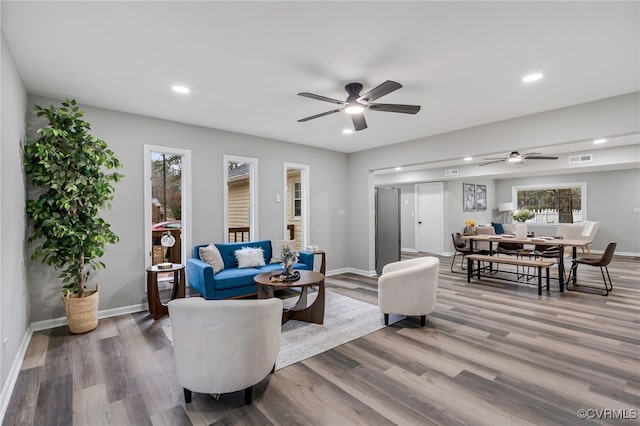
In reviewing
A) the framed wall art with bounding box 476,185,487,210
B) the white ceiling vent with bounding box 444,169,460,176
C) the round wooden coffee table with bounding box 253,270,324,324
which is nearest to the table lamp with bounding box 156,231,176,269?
the round wooden coffee table with bounding box 253,270,324,324

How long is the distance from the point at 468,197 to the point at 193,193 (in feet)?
28.2

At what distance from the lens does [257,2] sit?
1.98 meters

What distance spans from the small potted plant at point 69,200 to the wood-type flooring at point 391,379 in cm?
46

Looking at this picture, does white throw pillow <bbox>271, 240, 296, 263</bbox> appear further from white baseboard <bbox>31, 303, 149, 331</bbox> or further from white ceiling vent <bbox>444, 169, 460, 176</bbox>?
white ceiling vent <bbox>444, 169, 460, 176</bbox>

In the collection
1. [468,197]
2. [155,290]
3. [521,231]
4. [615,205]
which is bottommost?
[155,290]

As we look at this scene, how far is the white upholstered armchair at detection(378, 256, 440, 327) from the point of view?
3555 mm

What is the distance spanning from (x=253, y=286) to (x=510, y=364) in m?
3.19

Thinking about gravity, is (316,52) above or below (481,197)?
above

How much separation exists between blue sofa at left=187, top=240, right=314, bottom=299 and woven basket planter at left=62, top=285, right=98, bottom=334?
1.16m

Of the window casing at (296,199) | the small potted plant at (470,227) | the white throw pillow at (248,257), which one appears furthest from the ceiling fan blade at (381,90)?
the small potted plant at (470,227)

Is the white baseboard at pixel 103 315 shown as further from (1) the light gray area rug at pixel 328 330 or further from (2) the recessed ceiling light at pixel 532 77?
(2) the recessed ceiling light at pixel 532 77

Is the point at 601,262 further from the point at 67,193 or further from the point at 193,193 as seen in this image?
the point at 67,193

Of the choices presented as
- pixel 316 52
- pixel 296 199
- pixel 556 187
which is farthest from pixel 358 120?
pixel 556 187

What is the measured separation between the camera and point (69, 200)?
318 cm
